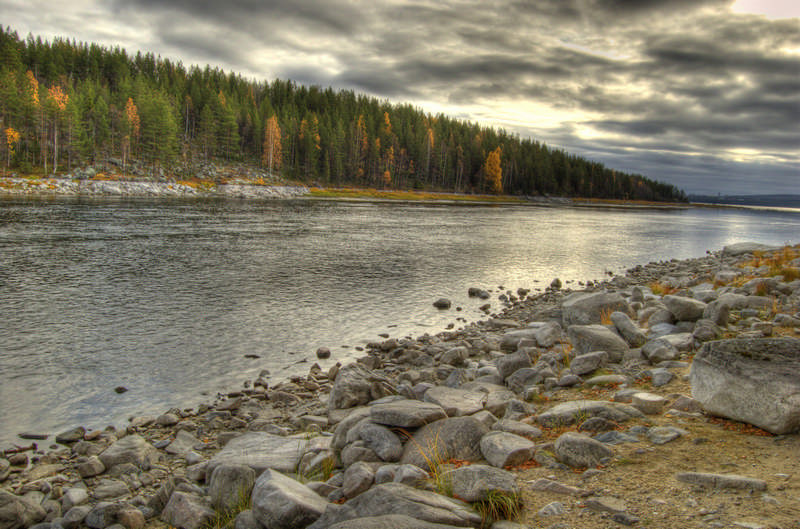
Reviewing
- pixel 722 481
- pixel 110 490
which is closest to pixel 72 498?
pixel 110 490

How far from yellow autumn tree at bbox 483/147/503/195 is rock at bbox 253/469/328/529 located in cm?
15411

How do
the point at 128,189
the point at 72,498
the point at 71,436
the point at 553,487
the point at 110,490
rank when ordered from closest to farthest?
the point at 553,487
the point at 72,498
the point at 110,490
the point at 71,436
the point at 128,189

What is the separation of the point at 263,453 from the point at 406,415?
8.52 feet

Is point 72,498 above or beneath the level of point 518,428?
beneath

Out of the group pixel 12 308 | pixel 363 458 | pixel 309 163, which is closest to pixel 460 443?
pixel 363 458

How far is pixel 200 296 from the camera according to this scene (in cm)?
1992

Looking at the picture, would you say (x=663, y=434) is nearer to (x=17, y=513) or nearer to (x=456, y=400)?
(x=456, y=400)

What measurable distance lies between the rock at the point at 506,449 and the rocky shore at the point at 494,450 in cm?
2

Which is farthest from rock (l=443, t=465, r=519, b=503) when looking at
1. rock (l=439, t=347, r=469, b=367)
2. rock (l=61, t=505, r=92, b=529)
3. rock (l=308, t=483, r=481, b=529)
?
rock (l=439, t=347, r=469, b=367)

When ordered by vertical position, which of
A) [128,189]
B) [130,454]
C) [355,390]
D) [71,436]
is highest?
[128,189]

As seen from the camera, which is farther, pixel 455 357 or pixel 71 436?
pixel 455 357

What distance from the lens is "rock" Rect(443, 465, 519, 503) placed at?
453cm

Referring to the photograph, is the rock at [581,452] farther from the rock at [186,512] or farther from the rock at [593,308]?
the rock at [593,308]

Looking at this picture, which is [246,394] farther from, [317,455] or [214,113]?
[214,113]
